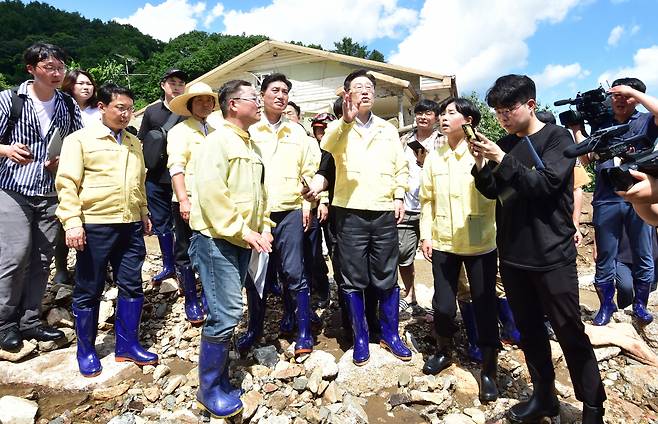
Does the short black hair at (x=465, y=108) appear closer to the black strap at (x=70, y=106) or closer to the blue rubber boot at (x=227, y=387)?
the blue rubber boot at (x=227, y=387)

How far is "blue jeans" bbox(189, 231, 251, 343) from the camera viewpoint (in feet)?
9.09

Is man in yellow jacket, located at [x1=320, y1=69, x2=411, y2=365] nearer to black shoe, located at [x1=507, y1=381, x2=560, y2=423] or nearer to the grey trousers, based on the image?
black shoe, located at [x1=507, y1=381, x2=560, y2=423]

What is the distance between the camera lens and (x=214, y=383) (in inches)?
111

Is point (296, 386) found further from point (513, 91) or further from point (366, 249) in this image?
point (513, 91)

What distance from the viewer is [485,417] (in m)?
2.92

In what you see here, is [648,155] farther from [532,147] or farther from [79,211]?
[79,211]

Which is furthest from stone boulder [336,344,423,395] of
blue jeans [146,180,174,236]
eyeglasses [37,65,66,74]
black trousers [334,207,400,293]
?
eyeglasses [37,65,66,74]

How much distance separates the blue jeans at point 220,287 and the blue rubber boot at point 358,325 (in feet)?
3.57

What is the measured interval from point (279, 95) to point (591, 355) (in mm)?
3127

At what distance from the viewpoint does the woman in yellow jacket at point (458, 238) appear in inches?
126

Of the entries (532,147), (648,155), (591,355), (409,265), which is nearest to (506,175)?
(532,147)

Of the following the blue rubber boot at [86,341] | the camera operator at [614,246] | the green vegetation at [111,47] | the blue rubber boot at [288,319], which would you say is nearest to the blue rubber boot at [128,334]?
the blue rubber boot at [86,341]

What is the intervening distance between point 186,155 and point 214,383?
6.99 feet

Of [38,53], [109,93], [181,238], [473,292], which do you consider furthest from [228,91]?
[473,292]
